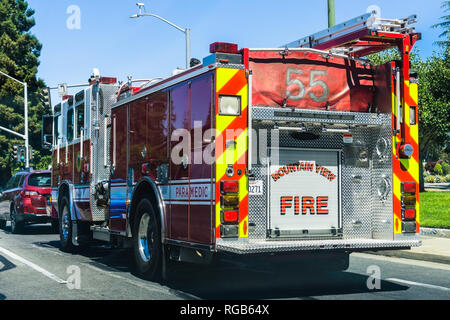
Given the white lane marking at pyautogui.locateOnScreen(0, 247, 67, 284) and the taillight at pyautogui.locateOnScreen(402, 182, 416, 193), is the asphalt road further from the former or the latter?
the taillight at pyautogui.locateOnScreen(402, 182, 416, 193)

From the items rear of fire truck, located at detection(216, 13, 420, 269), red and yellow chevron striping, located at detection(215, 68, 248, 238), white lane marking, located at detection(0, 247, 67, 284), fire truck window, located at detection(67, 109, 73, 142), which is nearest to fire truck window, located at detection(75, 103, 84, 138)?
fire truck window, located at detection(67, 109, 73, 142)

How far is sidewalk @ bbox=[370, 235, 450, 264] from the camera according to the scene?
1093 cm

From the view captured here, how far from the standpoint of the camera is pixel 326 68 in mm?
8031

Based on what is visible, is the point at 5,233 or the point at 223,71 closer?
the point at 223,71

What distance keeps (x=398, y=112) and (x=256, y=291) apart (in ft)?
9.40

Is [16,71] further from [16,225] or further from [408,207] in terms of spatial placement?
[408,207]

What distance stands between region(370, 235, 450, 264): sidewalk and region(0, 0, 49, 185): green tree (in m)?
38.0

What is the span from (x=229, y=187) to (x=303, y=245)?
107 cm

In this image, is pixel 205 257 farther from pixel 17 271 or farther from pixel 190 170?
pixel 17 271

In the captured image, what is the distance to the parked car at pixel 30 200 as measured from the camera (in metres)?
17.4

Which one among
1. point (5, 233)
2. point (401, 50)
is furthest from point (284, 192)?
point (5, 233)

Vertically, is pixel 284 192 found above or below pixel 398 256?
above

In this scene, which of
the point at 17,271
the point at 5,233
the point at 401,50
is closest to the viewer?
the point at 401,50

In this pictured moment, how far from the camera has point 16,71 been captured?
147 feet
